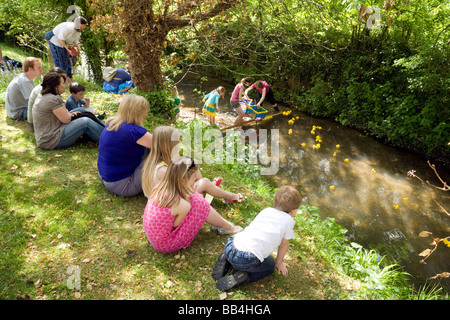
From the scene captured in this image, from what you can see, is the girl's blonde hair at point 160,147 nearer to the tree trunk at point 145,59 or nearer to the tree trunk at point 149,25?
the tree trunk at point 149,25

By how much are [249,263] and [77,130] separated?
368cm

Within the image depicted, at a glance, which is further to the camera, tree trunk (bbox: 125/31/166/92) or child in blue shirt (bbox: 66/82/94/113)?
tree trunk (bbox: 125/31/166/92)

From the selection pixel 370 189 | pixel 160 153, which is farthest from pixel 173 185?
pixel 370 189

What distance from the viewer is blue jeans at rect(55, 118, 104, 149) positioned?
4805 millimetres

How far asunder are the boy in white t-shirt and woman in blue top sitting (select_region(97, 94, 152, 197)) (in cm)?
170

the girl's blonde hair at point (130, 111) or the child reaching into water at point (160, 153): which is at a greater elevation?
the girl's blonde hair at point (130, 111)

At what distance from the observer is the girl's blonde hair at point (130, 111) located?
360 centimetres

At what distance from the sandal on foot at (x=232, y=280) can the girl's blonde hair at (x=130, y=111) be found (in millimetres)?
2159

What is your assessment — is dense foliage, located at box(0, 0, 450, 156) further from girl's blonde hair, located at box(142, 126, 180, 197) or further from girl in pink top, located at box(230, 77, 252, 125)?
girl's blonde hair, located at box(142, 126, 180, 197)

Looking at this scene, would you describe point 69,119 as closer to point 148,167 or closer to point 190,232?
point 148,167

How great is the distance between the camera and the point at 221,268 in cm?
307

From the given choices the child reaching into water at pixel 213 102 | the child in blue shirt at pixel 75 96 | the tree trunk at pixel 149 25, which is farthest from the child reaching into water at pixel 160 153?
the child reaching into water at pixel 213 102

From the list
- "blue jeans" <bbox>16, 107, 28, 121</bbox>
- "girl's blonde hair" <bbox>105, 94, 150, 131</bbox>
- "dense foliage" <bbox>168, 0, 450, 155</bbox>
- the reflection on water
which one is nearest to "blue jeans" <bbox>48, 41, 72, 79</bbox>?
"blue jeans" <bbox>16, 107, 28, 121</bbox>

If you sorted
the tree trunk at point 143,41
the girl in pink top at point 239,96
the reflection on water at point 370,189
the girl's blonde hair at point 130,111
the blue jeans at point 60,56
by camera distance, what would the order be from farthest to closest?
the girl in pink top at point 239,96 < the blue jeans at point 60,56 < the tree trunk at point 143,41 < the reflection on water at point 370,189 < the girl's blonde hair at point 130,111
